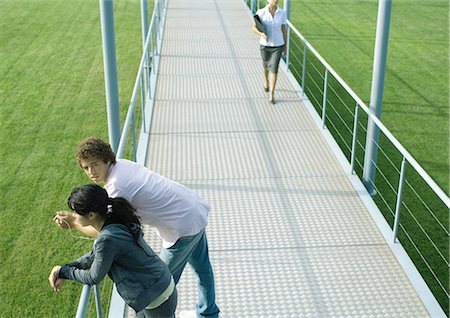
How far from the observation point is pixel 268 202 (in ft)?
17.6

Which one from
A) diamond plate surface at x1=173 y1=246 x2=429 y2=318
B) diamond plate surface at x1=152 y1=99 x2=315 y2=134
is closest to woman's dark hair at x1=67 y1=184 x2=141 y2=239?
diamond plate surface at x1=173 y1=246 x2=429 y2=318

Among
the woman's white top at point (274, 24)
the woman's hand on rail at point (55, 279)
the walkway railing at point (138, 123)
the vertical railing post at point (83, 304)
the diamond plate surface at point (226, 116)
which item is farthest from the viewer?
the woman's white top at point (274, 24)

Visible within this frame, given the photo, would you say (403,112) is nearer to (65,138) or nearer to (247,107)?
(247,107)

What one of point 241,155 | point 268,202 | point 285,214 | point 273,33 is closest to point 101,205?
point 285,214

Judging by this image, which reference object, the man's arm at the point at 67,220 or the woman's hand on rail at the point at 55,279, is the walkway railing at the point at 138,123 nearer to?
the woman's hand on rail at the point at 55,279

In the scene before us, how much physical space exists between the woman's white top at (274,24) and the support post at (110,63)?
96.7 inches

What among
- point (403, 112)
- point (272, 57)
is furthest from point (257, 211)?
point (403, 112)

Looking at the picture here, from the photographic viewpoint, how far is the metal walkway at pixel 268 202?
4.18 metres

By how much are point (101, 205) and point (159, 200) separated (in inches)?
19.1

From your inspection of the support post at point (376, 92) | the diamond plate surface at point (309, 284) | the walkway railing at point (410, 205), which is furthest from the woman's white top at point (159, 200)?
the support post at point (376, 92)

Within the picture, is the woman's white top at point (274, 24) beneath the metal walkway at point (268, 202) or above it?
above

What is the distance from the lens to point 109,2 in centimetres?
497

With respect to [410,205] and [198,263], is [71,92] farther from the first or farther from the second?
[198,263]

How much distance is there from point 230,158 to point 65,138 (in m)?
3.23
